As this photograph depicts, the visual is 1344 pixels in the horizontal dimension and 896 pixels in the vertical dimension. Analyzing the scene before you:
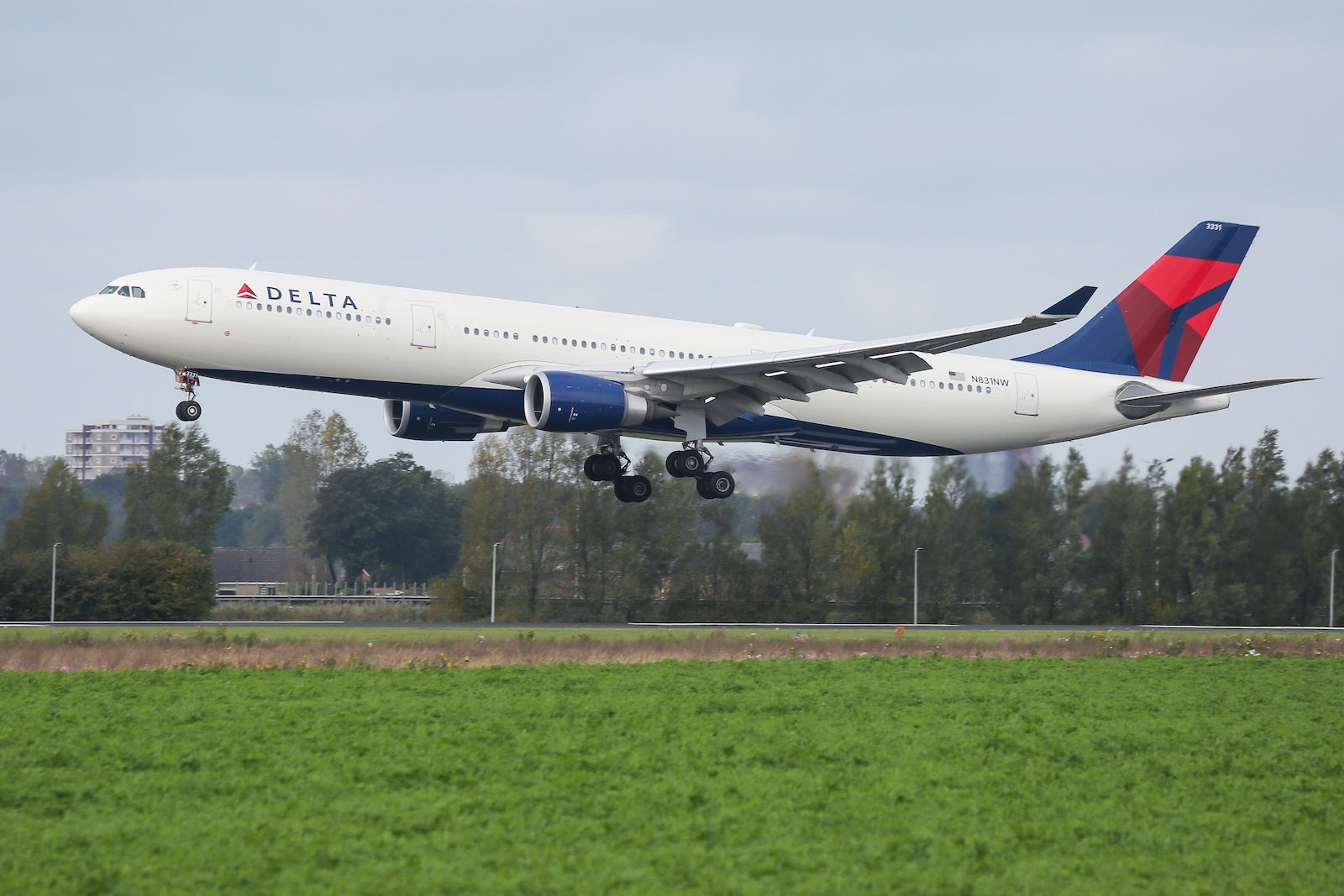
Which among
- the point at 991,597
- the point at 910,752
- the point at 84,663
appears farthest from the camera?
the point at 991,597

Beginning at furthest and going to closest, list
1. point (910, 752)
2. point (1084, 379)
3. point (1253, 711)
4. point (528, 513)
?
point (528, 513) < point (1084, 379) < point (1253, 711) < point (910, 752)

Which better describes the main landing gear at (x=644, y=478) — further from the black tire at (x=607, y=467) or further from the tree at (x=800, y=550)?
the tree at (x=800, y=550)

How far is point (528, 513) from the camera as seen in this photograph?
70.6 meters

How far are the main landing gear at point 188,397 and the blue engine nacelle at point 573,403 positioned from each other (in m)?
7.21

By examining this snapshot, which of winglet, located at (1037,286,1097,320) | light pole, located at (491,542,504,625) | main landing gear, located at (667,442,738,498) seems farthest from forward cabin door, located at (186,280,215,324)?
light pole, located at (491,542,504,625)

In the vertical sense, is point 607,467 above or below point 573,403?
below

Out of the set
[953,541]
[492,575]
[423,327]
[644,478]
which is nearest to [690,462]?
[644,478]

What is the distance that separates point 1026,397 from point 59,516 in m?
54.3

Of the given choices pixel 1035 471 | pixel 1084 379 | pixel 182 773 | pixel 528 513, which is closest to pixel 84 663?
pixel 182 773

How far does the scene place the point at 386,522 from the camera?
305 feet

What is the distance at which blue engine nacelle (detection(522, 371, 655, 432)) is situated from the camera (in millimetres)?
30312

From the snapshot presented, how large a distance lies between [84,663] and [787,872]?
21.8 metres

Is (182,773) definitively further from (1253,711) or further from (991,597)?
(991,597)

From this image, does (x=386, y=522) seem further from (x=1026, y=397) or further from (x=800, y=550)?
(x=1026, y=397)
